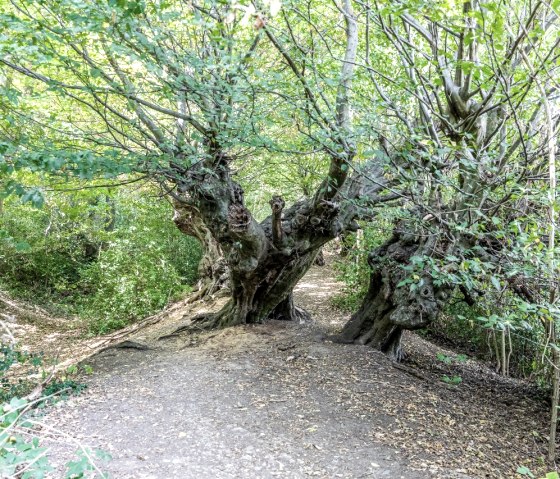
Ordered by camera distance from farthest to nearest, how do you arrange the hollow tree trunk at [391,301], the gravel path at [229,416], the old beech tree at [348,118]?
the hollow tree trunk at [391,301]
the old beech tree at [348,118]
the gravel path at [229,416]

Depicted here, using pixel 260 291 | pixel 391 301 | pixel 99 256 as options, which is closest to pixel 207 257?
pixel 99 256

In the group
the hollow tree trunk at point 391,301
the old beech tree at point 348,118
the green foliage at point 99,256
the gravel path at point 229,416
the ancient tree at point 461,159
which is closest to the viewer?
the gravel path at point 229,416

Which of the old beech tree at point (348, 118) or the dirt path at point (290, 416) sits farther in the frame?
the old beech tree at point (348, 118)

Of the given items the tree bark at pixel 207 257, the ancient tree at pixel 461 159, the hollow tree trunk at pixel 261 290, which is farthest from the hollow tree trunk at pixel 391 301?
the tree bark at pixel 207 257

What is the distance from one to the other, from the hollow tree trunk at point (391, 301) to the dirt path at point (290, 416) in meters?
0.36

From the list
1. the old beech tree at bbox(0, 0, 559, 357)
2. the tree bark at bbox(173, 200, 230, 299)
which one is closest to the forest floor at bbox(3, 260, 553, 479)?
the old beech tree at bbox(0, 0, 559, 357)

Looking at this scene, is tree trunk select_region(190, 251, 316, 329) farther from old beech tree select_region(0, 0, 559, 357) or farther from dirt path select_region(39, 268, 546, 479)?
dirt path select_region(39, 268, 546, 479)

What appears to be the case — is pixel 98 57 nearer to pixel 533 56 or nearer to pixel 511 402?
pixel 533 56

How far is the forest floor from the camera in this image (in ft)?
10.5

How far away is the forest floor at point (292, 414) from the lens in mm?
3213

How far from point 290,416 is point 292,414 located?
4cm

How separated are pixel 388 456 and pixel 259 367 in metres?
2.07

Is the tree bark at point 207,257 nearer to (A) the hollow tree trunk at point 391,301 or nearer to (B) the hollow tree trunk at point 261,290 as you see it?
(B) the hollow tree trunk at point 261,290

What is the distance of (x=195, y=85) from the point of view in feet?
13.4
